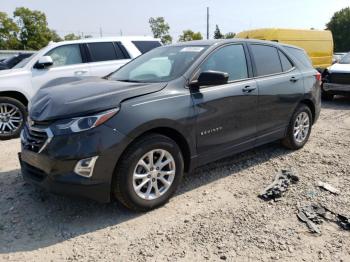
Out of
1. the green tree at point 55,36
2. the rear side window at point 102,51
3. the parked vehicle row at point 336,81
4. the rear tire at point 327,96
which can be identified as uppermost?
the green tree at point 55,36

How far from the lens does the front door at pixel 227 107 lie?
3.88m

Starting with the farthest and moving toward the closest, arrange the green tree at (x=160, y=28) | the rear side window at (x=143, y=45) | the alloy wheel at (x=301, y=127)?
1. the green tree at (x=160, y=28)
2. the rear side window at (x=143, y=45)
3. the alloy wheel at (x=301, y=127)

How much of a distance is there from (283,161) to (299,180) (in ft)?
2.32

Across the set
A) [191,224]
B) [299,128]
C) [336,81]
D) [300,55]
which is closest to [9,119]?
[191,224]

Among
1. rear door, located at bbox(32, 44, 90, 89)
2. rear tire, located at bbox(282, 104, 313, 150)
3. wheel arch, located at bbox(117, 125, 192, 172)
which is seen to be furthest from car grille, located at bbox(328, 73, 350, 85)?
wheel arch, located at bbox(117, 125, 192, 172)

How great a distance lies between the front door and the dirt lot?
20.7 inches

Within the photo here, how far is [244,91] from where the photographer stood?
4297mm

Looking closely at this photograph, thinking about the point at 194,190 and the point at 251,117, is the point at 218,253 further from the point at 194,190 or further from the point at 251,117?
the point at 251,117

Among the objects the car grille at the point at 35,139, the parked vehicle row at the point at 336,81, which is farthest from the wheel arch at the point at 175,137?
the parked vehicle row at the point at 336,81

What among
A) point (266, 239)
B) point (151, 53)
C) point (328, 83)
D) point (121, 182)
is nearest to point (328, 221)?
point (266, 239)

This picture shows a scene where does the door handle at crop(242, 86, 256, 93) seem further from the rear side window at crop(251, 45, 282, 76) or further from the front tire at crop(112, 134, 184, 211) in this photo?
the front tire at crop(112, 134, 184, 211)

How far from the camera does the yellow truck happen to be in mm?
12357

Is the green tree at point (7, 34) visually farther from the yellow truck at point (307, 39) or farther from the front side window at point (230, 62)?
the front side window at point (230, 62)

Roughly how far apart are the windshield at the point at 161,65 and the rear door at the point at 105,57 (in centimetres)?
272
